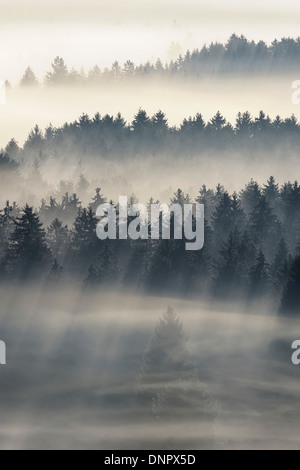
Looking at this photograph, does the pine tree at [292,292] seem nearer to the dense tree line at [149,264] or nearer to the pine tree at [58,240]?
the dense tree line at [149,264]

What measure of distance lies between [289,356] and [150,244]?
20.3 m

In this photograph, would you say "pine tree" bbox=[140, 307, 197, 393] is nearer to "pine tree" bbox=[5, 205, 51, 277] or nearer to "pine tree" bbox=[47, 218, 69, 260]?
"pine tree" bbox=[5, 205, 51, 277]

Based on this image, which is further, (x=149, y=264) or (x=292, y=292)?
(x=149, y=264)

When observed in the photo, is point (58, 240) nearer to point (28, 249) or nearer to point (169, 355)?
point (28, 249)

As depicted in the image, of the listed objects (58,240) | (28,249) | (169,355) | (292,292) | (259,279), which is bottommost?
(169,355)

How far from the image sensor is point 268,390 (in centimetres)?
12262

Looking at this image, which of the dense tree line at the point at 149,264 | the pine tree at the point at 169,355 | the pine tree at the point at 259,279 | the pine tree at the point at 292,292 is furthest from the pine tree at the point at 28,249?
the pine tree at the point at 169,355

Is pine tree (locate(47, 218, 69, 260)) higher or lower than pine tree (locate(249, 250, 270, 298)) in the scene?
higher

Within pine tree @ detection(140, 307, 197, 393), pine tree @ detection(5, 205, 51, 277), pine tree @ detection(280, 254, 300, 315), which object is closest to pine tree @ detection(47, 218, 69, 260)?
pine tree @ detection(5, 205, 51, 277)

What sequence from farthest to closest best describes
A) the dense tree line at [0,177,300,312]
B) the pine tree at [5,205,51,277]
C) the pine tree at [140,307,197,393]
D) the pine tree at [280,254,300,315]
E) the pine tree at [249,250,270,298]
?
1. the pine tree at [249,250,270,298]
2. the dense tree line at [0,177,300,312]
3. the pine tree at [5,205,51,277]
4. the pine tree at [280,254,300,315]
5. the pine tree at [140,307,197,393]

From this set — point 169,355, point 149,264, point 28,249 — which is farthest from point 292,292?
point 28,249

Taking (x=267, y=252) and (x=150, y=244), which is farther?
(x=267, y=252)
